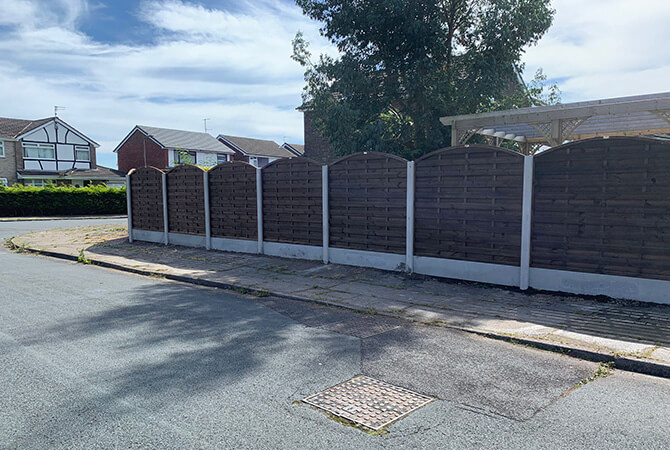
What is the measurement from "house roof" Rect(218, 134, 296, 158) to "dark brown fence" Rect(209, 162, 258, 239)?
43.0 m

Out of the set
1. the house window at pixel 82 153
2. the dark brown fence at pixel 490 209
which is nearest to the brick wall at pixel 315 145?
the dark brown fence at pixel 490 209

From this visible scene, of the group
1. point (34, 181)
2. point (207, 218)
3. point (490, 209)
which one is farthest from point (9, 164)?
point (490, 209)

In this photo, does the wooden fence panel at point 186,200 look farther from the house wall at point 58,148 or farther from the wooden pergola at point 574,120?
the house wall at point 58,148

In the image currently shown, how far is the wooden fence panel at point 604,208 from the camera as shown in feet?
21.5

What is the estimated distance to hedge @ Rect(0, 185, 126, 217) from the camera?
29500 mm

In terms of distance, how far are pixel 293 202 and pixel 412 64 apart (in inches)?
210

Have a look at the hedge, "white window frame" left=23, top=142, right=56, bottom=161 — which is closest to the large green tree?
the hedge

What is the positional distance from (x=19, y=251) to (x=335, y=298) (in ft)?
38.5

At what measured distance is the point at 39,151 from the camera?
4369cm

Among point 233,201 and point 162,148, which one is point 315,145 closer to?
point 233,201

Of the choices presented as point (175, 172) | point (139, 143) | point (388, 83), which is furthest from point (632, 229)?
point (139, 143)

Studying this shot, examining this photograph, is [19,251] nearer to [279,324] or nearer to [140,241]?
[140,241]

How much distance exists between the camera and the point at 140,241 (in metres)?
15.5

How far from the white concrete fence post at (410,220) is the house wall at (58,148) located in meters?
43.8
